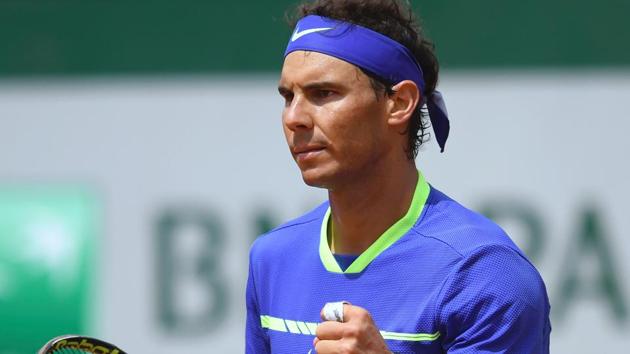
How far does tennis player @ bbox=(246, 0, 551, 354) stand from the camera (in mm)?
2518

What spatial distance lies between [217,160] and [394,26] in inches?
133

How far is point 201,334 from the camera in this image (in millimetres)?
6027

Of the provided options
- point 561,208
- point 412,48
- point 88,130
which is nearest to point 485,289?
point 412,48

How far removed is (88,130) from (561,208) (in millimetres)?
2378

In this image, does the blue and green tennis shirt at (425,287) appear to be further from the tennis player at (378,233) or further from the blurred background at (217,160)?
the blurred background at (217,160)

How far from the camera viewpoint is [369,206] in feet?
9.05

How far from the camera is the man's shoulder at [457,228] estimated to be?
8.51 feet

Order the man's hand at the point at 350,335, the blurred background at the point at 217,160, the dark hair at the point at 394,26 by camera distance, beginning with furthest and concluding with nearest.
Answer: the blurred background at the point at 217,160
the dark hair at the point at 394,26
the man's hand at the point at 350,335

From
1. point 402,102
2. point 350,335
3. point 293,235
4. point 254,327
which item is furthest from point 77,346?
point 402,102

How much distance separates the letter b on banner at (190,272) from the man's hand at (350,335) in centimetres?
363

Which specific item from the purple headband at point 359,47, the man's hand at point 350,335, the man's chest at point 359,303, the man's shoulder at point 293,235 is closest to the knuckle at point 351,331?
the man's hand at point 350,335

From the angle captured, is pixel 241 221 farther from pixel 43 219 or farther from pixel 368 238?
pixel 368 238

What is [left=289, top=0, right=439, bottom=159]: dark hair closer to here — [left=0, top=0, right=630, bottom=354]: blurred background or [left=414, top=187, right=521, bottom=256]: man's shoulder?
[left=414, top=187, right=521, bottom=256]: man's shoulder

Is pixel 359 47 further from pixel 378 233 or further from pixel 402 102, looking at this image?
pixel 378 233
